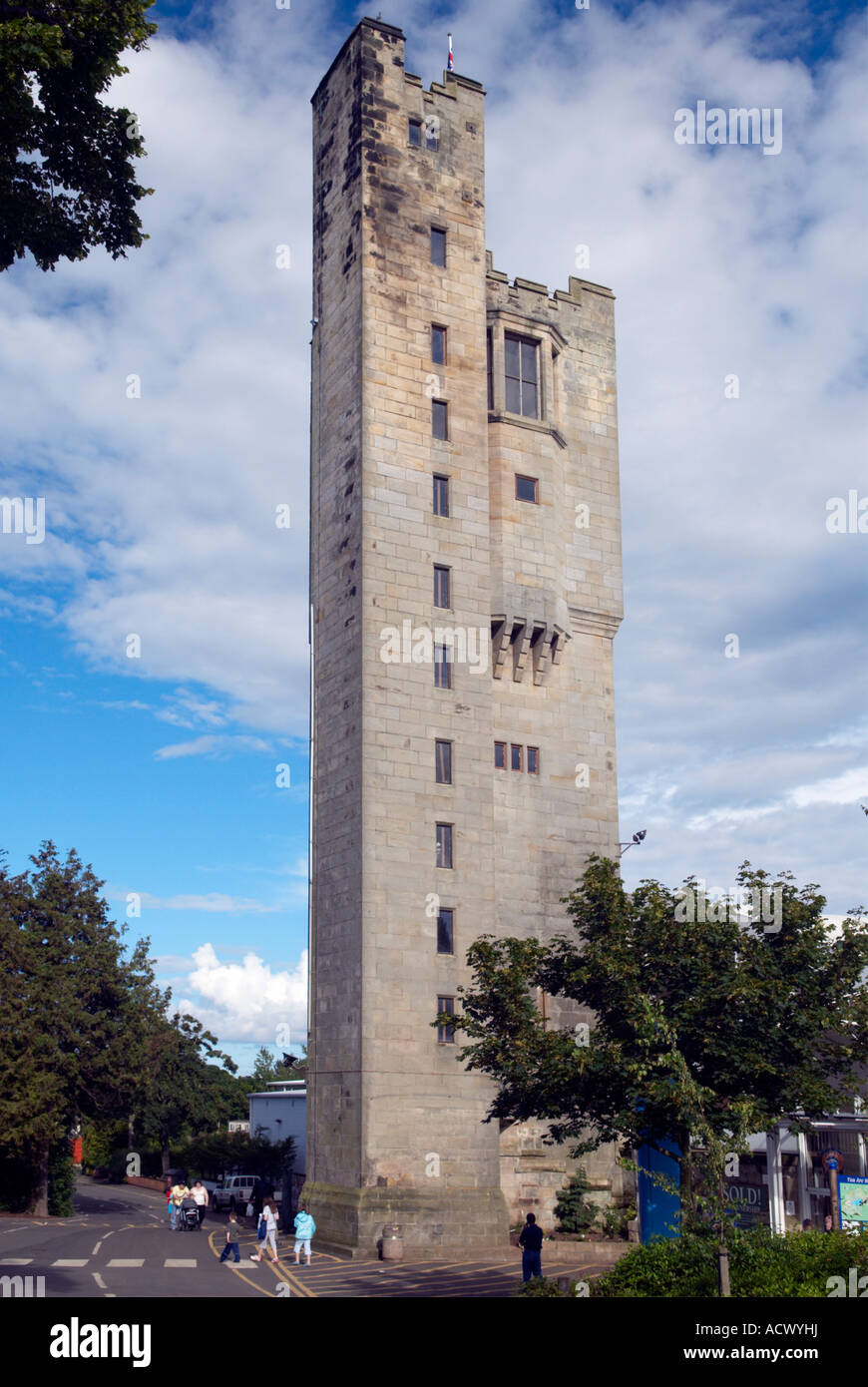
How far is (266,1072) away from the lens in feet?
545

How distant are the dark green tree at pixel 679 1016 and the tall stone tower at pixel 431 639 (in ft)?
36.6

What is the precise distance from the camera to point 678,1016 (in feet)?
85.4

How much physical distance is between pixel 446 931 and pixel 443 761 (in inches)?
231

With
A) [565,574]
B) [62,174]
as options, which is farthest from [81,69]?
[565,574]

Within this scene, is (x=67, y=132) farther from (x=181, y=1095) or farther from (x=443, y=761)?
(x=181, y=1095)

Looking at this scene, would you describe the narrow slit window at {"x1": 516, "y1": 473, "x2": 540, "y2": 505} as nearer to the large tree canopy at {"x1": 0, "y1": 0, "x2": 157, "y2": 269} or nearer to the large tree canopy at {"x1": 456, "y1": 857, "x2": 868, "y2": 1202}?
Result: the large tree canopy at {"x1": 456, "y1": 857, "x2": 868, "y2": 1202}

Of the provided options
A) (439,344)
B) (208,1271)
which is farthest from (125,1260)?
(439,344)

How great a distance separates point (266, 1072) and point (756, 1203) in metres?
139

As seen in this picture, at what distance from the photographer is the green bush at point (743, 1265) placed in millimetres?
18391

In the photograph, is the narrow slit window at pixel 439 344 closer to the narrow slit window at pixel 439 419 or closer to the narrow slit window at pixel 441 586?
the narrow slit window at pixel 439 419

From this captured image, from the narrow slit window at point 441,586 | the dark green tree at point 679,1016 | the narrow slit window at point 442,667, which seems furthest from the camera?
the narrow slit window at point 441,586

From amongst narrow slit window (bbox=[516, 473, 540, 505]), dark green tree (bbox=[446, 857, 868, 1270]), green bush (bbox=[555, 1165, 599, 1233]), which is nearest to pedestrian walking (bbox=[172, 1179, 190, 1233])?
green bush (bbox=[555, 1165, 599, 1233])

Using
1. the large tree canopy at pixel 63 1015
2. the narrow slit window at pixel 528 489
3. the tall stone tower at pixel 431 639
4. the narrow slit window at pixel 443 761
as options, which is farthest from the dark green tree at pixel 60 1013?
the narrow slit window at pixel 528 489
